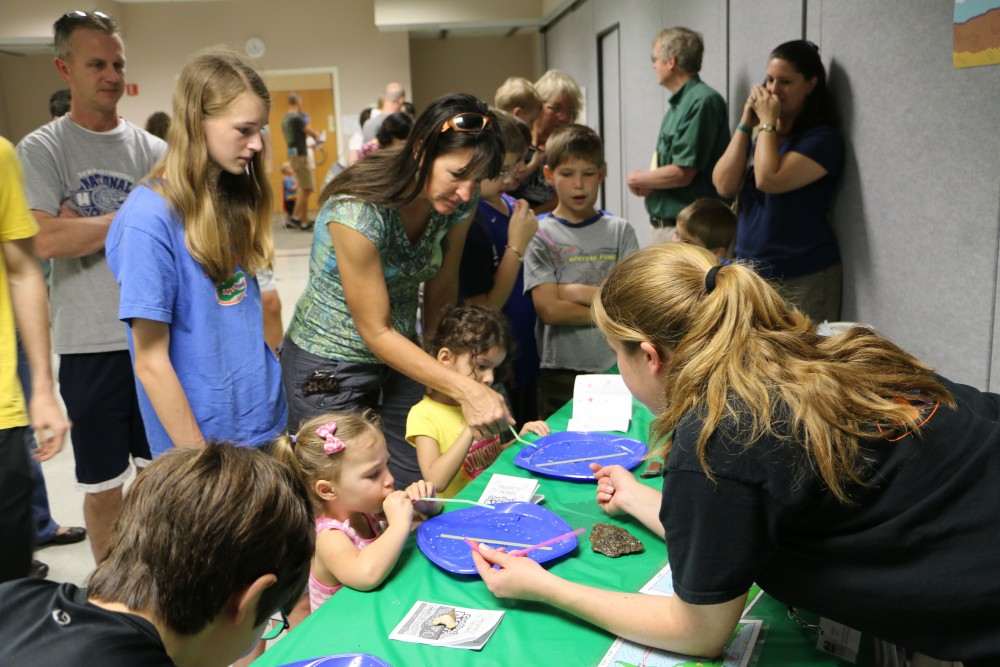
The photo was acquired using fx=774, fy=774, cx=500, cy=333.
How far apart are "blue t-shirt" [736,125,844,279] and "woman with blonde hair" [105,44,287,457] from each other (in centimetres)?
221

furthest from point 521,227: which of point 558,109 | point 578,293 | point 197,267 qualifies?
point 558,109

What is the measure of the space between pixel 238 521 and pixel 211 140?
1039 millimetres

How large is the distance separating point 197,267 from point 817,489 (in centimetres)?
133

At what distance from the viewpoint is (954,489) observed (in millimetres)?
1065

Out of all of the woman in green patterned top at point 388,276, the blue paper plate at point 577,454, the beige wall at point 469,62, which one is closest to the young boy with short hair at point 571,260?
the woman in green patterned top at point 388,276

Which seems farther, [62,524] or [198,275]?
[62,524]

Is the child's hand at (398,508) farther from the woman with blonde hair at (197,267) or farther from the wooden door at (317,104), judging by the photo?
the wooden door at (317,104)

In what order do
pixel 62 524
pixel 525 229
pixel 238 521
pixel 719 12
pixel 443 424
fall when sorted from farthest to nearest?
pixel 719 12, pixel 62 524, pixel 525 229, pixel 443 424, pixel 238 521

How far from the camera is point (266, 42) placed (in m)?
11.2

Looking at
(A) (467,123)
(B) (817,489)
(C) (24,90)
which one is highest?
(C) (24,90)

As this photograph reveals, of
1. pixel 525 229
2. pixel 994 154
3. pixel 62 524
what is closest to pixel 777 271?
pixel 994 154

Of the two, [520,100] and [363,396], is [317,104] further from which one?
[363,396]

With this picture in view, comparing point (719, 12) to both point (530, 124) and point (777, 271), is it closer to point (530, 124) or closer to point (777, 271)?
point (530, 124)

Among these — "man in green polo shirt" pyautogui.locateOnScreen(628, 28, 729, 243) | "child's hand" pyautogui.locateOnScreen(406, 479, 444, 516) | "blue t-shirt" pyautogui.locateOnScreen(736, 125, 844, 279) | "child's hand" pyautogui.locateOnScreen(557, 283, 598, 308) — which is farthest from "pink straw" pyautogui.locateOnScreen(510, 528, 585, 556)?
"man in green polo shirt" pyautogui.locateOnScreen(628, 28, 729, 243)
